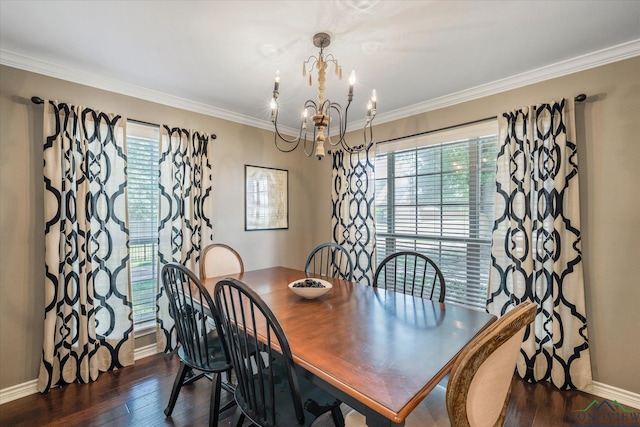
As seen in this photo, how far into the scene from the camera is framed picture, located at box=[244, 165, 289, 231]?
350cm

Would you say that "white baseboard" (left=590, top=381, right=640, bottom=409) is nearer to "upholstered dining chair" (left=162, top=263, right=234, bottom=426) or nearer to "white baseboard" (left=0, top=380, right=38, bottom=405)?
"upholstered dining chair" (left=162, top=263, right=234, bottom=426)

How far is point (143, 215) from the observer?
2.76m

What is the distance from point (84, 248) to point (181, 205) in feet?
2.74

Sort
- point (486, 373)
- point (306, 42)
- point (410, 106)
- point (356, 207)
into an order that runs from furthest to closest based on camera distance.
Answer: point (356, 207), point (410, 106), point (306, 42), point (486, 373)

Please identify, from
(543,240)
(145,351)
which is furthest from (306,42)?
(145,351)

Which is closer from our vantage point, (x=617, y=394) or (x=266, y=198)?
(x=617, y=394)

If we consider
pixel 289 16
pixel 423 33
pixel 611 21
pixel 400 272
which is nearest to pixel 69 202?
pixel 289 16

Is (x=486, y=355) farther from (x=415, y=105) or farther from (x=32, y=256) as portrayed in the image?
(x=32, y=256)

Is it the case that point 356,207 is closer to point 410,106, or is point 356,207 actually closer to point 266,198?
point 266,198

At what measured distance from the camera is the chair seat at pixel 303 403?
48.7 inches

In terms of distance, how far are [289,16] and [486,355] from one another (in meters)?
1.89

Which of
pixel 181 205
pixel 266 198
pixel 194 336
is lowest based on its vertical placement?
pixel 194 336

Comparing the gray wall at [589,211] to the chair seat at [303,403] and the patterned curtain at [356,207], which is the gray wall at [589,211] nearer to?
the patterned curtain at [356,207]

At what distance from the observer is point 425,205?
10.2ft
